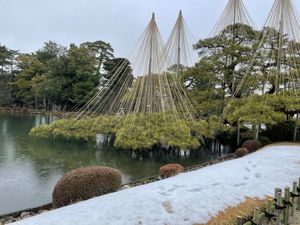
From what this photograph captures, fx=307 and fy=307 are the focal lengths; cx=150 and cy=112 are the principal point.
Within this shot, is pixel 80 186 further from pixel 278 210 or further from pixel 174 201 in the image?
pixel 278 210

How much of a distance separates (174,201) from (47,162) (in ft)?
27.9

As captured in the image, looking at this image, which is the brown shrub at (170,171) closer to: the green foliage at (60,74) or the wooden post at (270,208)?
the wooden post at (270,208)

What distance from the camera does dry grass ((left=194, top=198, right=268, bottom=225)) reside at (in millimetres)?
4525

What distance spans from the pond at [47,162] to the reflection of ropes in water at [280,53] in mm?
4400

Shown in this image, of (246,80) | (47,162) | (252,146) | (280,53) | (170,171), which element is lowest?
(47,162)

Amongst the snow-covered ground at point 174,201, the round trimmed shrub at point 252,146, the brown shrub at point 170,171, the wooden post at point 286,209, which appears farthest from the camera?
the round trimmed shrub at point 252,146

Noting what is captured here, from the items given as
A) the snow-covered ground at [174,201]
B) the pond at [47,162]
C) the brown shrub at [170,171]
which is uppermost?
the snow-covered ground at [174,201]

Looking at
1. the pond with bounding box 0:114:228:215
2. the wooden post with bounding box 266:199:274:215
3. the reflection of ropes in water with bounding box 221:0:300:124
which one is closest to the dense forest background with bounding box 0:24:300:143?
the reflection of ropes in water with bounding box 221:0:300:124

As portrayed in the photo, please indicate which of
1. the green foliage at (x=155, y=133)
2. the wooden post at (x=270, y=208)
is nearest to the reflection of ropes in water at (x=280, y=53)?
the green foliage at (x=155, y=133)

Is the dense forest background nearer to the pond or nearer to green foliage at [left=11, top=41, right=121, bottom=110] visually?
the pond

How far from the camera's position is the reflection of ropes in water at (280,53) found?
14.4 metres

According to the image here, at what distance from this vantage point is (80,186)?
6.14 m

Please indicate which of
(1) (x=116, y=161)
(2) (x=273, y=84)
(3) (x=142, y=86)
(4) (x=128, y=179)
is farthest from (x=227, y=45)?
(4) (x=128, y=179)

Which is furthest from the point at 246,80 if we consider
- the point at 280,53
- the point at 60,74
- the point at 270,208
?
→ the point at 60,74
